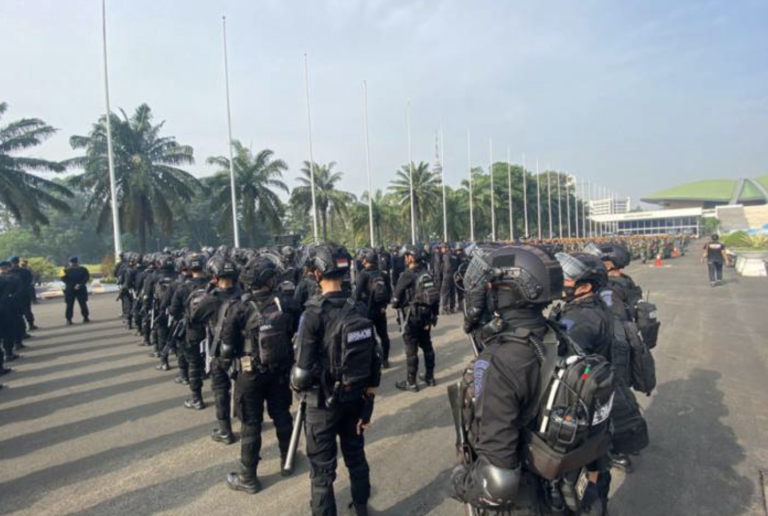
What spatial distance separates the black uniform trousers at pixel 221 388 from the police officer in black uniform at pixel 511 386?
353cm

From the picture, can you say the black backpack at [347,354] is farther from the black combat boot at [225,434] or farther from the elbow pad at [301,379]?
the black combat boot at [225,434]

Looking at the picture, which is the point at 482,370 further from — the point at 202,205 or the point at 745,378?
→ the point at 202,205

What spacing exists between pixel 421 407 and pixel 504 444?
4124 millimetres

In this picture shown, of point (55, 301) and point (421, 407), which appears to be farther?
point (55, 301)

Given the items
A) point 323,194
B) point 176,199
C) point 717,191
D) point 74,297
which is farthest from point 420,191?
point 717,191

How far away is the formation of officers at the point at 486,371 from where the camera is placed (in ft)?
6.49

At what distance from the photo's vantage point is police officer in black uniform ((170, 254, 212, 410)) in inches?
221

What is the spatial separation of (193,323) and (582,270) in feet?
14.7

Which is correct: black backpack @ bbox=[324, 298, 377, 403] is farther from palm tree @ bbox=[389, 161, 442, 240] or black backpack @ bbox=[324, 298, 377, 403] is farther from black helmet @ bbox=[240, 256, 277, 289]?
palm tree @ bbox=[389, 161, 442, 240]

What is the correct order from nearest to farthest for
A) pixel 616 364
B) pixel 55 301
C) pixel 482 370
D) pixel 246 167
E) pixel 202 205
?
pixel 482 370 → pixel 616 364 → pixel 55 301 → pixel 246 167 → pixel 202 205

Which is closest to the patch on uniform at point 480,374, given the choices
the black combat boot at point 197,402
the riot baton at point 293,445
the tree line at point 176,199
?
the riot baton at point 293,445

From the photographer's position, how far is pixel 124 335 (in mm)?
11352

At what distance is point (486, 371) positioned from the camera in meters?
Result: 2.05

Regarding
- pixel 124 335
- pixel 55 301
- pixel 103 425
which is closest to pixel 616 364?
pixel 103 425
